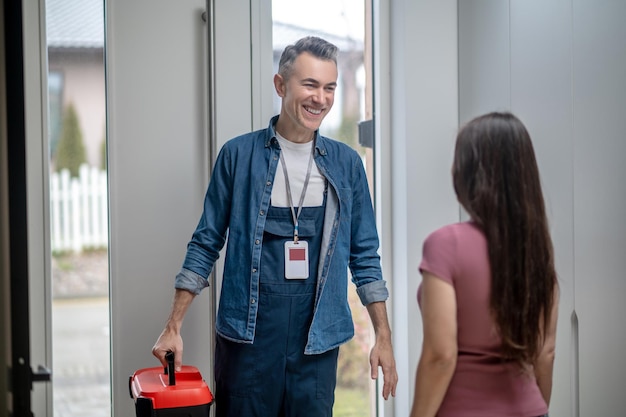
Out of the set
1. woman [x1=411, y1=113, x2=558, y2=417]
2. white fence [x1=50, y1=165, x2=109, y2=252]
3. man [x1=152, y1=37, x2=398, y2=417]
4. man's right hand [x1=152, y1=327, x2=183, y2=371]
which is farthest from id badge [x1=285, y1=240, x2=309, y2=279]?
white fence [x1=50, y1=165, x2=109, y2=252]

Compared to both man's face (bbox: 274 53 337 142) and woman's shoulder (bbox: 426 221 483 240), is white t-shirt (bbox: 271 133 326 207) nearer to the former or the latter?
man's face (bbox: 274 53 337 142)

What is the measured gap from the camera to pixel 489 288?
1.64m

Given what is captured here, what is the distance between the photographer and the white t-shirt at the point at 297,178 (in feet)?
7.88

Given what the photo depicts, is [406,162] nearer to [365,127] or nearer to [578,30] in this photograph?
[365,127]

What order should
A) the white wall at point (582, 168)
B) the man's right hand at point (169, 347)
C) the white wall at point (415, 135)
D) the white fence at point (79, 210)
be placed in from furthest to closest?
the white wall at point (415, 135) → the white fence at point (79, 210) → the white wall at point (582, 168) → the man's right hand at point (169, 347)

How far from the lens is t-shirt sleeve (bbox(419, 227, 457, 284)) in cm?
163

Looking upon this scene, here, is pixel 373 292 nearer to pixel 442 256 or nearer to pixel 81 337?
pixel 442 256

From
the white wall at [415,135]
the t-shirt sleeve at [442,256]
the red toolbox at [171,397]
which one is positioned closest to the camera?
the t-shirt sleeve at [442,256]

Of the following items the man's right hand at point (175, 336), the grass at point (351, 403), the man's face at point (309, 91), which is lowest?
the grass at point (351, 403)

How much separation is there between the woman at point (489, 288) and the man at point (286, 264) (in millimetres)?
682

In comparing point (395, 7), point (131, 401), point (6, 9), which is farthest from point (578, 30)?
point (131, 401)

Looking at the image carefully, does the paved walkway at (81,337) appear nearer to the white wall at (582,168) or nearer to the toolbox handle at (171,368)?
the toolbox handle at (171,368)

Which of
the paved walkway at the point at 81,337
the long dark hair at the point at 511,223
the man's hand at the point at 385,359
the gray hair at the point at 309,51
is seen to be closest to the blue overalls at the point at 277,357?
the man's hand at the point at 385,359

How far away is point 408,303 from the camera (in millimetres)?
3098
